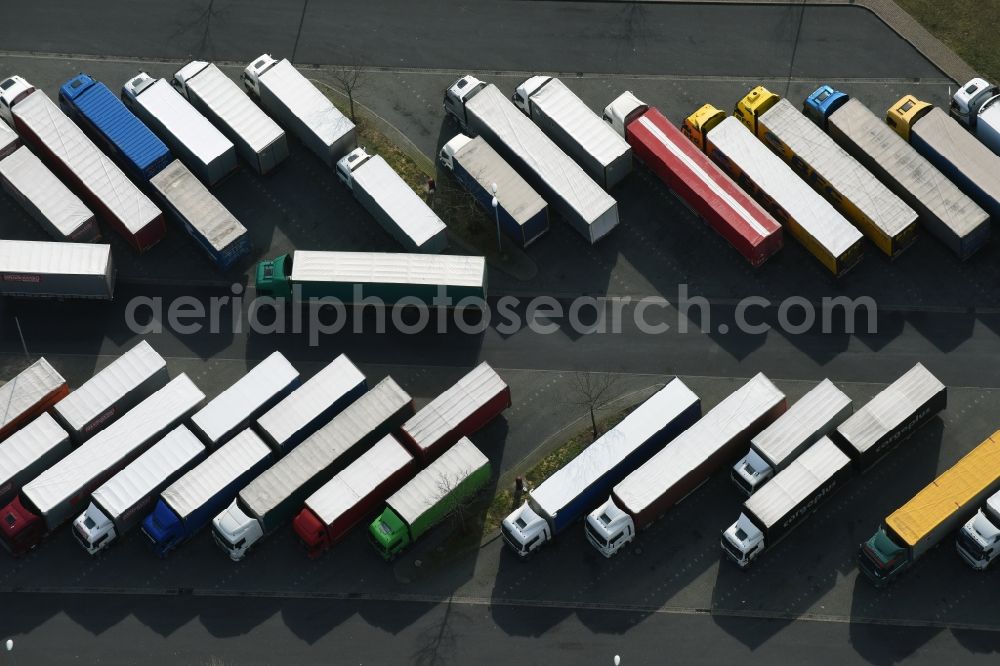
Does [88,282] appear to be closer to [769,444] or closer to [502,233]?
[502,233]

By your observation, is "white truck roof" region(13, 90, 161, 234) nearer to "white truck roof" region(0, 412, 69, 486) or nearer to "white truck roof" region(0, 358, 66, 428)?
"white truck roof" region(0, 358, 66, 428)

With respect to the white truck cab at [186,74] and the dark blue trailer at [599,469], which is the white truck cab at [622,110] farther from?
the white truck cab at [186,74]

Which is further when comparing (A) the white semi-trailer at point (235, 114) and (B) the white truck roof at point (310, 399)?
(A) the white semi-trailer at point (235, 114)

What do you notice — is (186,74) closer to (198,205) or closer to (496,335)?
(198,205)

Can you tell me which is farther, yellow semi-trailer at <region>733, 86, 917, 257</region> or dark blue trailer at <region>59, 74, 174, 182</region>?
dark blue trailer at <region>59, 74, 174, 182</region>

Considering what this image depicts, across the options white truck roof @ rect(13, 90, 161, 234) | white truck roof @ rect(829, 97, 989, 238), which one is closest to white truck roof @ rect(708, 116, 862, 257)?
white truck roof @ rect(829, 97, 989, 238)

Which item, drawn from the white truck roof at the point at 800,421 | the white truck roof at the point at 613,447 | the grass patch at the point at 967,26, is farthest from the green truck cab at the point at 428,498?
the grass patch at the point at 967,26

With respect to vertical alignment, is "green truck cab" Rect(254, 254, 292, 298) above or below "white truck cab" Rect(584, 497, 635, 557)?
above

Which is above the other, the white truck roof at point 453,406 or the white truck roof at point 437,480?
the white truck roof at point 453,406
